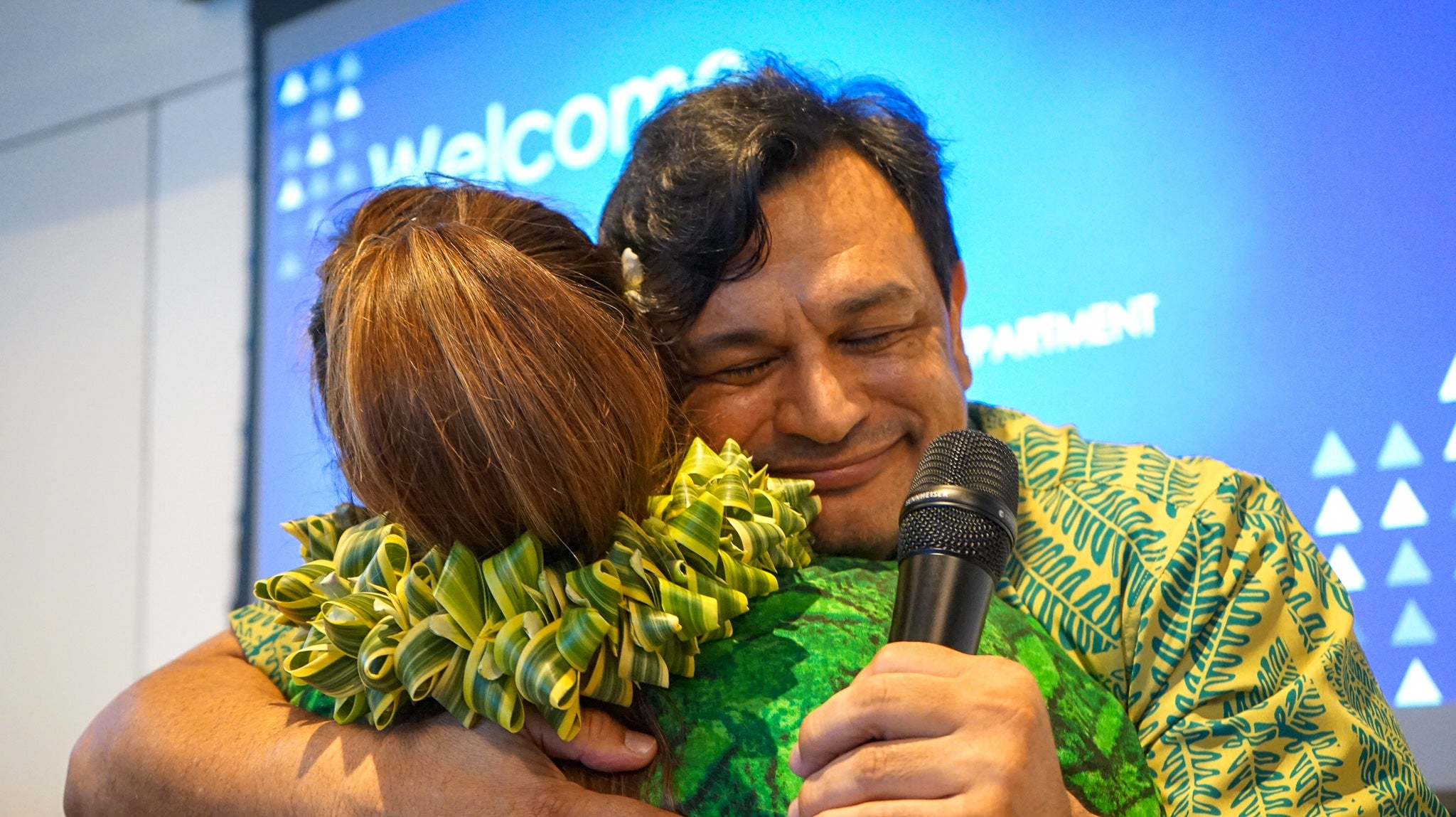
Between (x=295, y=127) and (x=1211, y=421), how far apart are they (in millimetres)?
2557

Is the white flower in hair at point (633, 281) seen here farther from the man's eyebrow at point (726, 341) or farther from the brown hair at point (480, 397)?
the brown hair at point (480, 397)

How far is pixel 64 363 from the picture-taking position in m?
4.08

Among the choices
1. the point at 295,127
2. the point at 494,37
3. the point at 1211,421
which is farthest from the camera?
the point at 295,127

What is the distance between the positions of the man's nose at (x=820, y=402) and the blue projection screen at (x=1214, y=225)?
1.03 ft

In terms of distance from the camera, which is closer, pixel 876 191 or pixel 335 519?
pixel 335 519

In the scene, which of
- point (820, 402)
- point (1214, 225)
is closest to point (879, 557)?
point (820, 402)

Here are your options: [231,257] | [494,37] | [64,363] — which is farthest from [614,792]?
[64,363]

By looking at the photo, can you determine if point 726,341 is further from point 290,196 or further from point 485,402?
point 290,196

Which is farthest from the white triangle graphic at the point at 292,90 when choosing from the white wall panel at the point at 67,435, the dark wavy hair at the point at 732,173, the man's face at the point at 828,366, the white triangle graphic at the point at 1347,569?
the white triangle graphic at the point at 1347,569

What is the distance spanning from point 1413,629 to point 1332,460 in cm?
26

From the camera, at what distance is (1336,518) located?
5.97 feet

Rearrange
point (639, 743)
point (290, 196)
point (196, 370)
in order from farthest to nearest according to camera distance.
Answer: point (196, 370), point (290, 196), point (639, 743)

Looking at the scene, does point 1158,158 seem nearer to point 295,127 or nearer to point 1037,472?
point 1037,472

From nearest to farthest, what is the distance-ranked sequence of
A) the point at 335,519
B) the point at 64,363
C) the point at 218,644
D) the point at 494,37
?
the point at 335,519
the point at 218,644
the point at 494,37
the point at 64,363
